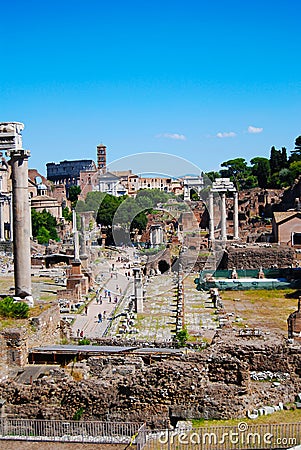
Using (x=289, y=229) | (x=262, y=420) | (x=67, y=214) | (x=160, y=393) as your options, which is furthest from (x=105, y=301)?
(x=67, y=214)

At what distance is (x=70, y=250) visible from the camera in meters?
57.4

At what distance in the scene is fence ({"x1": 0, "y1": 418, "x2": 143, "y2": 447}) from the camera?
969 centimetres

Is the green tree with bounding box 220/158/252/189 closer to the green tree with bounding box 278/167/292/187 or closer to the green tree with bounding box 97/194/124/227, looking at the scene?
the green tree with bounding box 278/167/292/187

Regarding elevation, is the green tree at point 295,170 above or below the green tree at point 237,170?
below

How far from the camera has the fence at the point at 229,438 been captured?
9.00 m

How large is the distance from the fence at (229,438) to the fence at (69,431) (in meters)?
0.46

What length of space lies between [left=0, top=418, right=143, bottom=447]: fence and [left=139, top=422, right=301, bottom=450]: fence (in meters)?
0.46

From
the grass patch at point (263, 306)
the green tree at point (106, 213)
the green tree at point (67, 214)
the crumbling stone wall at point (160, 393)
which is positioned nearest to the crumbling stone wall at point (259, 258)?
the grass patch at point (263, 306)

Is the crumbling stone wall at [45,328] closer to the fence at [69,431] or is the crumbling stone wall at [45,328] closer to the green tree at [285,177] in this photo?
the fence at [69,431]

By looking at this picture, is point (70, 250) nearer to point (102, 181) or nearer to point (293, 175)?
point (102, 181)

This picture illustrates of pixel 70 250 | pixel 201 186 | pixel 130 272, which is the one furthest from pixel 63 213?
pixel 130 272

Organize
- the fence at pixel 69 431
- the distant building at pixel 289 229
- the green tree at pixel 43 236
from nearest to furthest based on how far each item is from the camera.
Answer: the fence at pixel 69 431, the distant building at pixel 289 229, the green tree at pixel 43 236

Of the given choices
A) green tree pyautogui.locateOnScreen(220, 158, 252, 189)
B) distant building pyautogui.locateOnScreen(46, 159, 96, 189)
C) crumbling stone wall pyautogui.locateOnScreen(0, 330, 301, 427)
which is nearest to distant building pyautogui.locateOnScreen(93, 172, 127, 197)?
crumbling stone wall pyautogui.locateOnScreen(0, 330, 301, 427)

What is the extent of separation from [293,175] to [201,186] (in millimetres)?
22501
